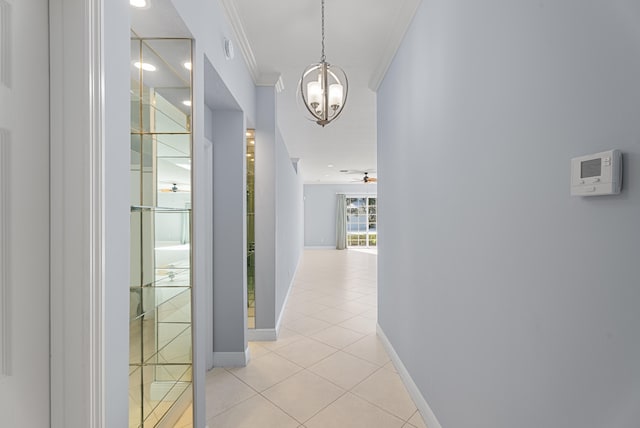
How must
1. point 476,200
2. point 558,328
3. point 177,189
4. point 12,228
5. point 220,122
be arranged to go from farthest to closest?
1. point 220,122
2. point 177,189
3. point 476,200
4. point 558,328
5. point 12,228

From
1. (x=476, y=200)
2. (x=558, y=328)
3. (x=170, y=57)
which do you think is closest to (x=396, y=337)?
(x=476, y=200)

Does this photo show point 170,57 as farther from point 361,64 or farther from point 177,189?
point 361,64

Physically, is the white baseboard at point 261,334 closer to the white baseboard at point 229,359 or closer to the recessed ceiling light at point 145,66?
the white baseboard at point 229,359

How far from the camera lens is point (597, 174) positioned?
0.78 m

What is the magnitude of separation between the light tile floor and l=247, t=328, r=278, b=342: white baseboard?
57 millimetres

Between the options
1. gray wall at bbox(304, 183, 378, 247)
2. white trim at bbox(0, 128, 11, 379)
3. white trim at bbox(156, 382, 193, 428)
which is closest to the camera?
white trim at bbox(0, 128, 11, 379)

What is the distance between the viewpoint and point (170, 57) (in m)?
1.51

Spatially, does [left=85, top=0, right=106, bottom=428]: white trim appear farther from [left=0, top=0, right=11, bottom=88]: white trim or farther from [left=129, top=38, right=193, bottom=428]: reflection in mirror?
[left=129, top=38, right=193, bottom=428]: reflection in mirror

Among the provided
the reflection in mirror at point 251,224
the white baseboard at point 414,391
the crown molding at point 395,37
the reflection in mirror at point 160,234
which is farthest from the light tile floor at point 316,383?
the crown molding at point 395,37

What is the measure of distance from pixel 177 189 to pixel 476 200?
1.42 metres

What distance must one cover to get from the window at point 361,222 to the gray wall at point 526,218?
1117 centimetres

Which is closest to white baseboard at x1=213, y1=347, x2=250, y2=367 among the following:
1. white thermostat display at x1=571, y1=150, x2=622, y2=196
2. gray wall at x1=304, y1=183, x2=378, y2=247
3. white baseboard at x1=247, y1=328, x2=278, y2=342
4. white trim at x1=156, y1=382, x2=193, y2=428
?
white baseboard at x1=247, y1=328, x2=278, y2=342

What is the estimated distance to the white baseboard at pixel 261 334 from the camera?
3.33 m

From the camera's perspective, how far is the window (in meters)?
13.2
